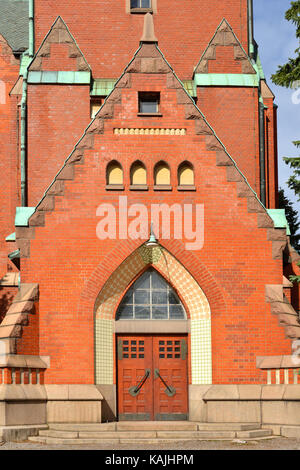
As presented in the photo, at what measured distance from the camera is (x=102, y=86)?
2611 centimetres

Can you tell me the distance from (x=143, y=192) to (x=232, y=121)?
491 centimetres

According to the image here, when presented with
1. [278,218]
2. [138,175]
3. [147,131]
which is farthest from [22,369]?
[278,218]

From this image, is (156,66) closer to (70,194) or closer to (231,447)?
(70,194)

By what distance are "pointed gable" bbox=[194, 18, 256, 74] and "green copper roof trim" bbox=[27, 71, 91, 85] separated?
3458 mm

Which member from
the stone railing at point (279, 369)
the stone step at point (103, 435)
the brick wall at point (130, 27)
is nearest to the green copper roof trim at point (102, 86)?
the brick wall at point (130, 27)

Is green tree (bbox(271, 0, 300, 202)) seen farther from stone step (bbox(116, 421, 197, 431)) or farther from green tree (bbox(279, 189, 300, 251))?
green tree (bbox(279, 189, 300, 251))

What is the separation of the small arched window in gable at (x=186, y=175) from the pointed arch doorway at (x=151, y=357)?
8.25ft

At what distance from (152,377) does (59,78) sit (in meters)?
9.30

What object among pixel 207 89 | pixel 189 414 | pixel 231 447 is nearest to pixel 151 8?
pixel 207 89

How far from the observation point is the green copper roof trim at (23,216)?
859 inches

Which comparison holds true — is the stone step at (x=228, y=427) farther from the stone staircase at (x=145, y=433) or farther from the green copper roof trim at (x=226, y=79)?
the green copper roof trim at (x=226, y=79)

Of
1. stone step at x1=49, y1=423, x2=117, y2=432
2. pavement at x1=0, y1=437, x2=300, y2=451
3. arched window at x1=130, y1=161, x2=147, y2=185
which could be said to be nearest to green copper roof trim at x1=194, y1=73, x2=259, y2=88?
arched window at x1=130, y1=161, x2=147, y2=185

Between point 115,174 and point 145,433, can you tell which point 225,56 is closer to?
point 115,174

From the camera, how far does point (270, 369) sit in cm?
2120
